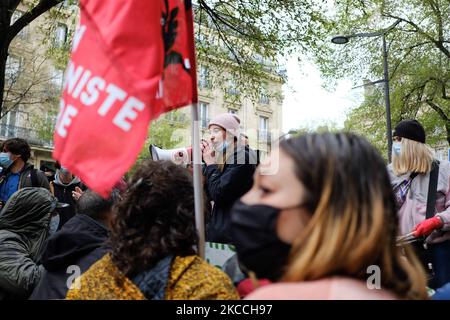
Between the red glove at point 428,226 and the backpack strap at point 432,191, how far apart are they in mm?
164

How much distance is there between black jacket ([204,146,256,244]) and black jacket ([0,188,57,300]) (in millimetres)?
1171

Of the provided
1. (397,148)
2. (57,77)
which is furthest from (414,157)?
(57,77)

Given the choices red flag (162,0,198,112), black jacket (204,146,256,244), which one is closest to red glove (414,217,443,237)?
black jacket (204,146,256,244)

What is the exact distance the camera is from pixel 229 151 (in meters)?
3.62

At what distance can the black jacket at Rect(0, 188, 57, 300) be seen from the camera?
9.07ft

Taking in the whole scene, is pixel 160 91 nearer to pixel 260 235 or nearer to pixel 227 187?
pixel 260 235

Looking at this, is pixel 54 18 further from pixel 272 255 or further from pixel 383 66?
pixel 383 66

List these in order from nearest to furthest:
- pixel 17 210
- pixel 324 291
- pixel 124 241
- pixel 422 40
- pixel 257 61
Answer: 1. pixel 324 291
2. pixel 124 241
3. pixel 17 210
4. pixel 257 61
5. pixel 422 40

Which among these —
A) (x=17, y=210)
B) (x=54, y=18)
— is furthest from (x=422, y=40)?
(x=17, y=210)

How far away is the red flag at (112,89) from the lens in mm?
1755

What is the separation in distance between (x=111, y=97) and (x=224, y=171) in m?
1.77

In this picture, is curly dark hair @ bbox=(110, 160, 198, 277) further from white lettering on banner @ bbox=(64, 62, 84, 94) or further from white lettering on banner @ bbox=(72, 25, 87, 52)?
white lettering on banner @ bbox=(72, 25, 87, 52)

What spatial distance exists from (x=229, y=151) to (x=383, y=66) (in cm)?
1218

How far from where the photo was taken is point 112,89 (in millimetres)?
1806
